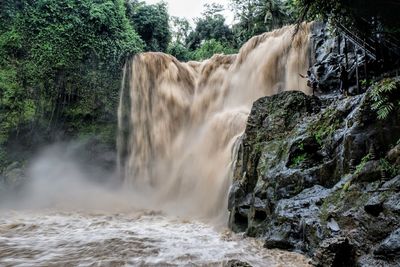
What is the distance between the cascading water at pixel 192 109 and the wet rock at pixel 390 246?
24.2ft

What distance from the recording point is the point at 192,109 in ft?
58.1

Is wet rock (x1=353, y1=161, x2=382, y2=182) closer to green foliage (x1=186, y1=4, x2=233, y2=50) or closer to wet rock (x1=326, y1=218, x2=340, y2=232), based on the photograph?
wet rock (x1=326, y1=218, x2=340, y2=232)

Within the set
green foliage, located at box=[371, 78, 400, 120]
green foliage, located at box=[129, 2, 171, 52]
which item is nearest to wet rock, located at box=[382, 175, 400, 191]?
green foliage, located at box=[371, 78, 400, 120]

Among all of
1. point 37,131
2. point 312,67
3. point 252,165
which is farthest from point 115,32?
point 252,165

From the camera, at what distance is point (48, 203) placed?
14.6 meters

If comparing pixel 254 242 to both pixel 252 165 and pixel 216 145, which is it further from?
pixel 216 145

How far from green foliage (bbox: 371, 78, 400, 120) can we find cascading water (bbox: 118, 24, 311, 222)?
6450 millimetres

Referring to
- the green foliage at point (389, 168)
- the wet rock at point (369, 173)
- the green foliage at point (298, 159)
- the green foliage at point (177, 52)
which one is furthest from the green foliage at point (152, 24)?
the green foliage at point (389, 168)

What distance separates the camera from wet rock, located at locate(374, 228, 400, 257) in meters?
4.48

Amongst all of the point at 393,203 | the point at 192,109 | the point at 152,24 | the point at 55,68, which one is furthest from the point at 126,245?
the point at 152,24

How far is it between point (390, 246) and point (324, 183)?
7.27ft

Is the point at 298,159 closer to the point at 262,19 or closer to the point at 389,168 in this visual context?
the point at 389,168

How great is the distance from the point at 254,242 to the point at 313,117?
3.03 meters

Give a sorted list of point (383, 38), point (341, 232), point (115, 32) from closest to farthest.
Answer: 1. point (341, 232)
2. point (383, 38)
3. point (115, 32)
